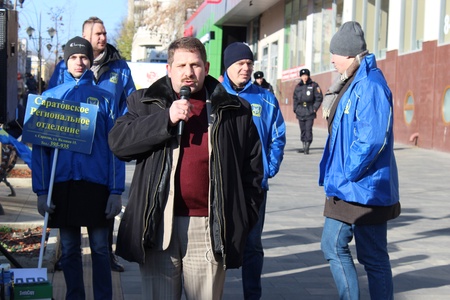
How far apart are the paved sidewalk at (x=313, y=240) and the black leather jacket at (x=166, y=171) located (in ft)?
8.39

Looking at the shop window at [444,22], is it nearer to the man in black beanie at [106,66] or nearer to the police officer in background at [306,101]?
the police officer in background at [306,101]

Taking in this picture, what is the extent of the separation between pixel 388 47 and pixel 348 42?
20134mm

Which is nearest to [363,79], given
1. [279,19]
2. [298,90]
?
[298,90]

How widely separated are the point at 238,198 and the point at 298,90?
17174mm

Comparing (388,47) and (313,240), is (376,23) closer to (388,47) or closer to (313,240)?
(388,47)

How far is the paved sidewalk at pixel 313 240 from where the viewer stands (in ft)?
23.0

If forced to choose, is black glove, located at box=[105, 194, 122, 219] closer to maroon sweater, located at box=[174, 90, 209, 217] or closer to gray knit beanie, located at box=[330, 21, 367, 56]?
maroon sweater, located at box=[174, 90, 209, 217]

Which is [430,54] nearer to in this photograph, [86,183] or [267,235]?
[267,235]

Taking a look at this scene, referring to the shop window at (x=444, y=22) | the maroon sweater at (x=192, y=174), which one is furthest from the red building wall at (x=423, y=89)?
the maroon sweater at (x=192, y=174)

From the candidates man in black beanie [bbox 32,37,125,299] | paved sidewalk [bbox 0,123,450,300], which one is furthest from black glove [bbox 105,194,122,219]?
paved sidewalk [bbox 0,123,450,300]

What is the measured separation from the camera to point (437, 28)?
822 inches

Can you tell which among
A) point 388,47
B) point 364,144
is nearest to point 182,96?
point 364,144

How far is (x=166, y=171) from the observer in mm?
4043

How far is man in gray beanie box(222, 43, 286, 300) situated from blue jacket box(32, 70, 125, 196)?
105 centimetres
